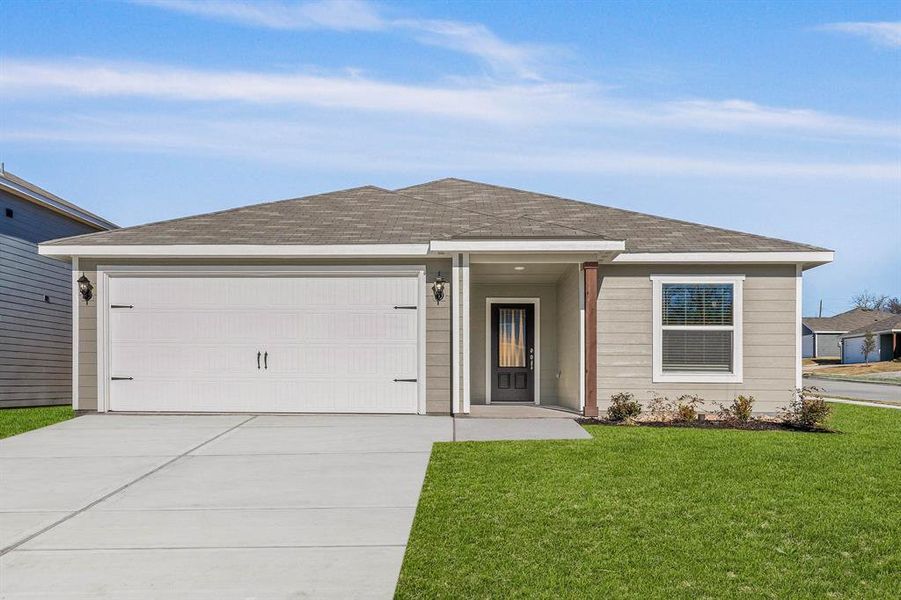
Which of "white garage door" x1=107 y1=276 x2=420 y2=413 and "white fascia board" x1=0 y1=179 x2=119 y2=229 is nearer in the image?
"white garage door" x1=107 y1=276 x2=420 y2=413

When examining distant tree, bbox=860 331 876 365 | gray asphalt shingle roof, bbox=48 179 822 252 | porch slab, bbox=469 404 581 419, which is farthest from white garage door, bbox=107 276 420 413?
distant tree, bbox=860 331 876 365

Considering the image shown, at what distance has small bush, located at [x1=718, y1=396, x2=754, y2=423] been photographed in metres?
11.3

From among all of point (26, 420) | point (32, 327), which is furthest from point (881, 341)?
point (26, 420)

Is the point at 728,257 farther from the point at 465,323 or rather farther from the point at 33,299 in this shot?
the point at 33,299

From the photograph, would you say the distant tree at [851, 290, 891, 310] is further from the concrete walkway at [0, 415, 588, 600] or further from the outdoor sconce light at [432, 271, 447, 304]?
the concrete walkway at [0, 415, 588, 600]

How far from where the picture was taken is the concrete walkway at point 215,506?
4.51 m

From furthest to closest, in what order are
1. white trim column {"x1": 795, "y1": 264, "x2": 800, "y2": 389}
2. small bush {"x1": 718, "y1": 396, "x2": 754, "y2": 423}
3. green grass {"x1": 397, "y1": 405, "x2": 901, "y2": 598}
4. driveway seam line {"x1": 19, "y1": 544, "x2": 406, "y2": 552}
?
white trim column {"x1": 795, "y1": 264, "x2": 800, "y2": 389} → small bush {"x1": 718, "y1": 396, "x2": 754, "y2": 423} → driveway seam line {"x1": 19, "y1": 544, "x2": 406, "y2": 552} → green grass {"x1": 397, "y1": 405, "x2": 901, "y2": 598}

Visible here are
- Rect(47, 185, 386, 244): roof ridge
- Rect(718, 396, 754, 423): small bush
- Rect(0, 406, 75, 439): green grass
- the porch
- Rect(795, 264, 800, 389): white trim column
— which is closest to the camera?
Rect(0, 406, 75, 439): green grass

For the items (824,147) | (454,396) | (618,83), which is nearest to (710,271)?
(454,396)

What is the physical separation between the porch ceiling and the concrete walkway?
291 cm

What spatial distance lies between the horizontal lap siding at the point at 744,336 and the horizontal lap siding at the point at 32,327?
37.6ft

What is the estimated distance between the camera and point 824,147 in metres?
21.4

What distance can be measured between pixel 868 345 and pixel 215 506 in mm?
51588

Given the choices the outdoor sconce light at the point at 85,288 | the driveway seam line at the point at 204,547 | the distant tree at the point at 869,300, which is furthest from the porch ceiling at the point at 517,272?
the distant tree at the point at 869,300
